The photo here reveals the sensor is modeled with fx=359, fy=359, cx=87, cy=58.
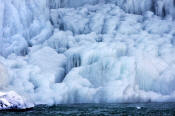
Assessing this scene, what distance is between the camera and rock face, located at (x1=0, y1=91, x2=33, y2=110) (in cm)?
2050

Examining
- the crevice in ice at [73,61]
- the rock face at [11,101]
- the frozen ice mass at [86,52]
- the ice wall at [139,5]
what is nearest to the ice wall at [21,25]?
the frozen ice mass at [86,52]

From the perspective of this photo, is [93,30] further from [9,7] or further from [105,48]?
[9,7]

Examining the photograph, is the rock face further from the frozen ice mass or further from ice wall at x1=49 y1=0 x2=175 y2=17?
ice wall at x1=49 y1=0 x2=175 y2=17

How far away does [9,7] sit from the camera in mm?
30281

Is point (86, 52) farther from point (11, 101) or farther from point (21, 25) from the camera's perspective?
point (11, 101)

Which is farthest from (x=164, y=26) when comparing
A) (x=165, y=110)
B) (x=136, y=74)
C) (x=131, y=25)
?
(x=165, y=110)

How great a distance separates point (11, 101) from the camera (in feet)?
67.9

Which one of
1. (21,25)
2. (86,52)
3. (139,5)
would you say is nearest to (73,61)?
(86,52)

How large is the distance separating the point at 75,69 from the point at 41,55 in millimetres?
4019

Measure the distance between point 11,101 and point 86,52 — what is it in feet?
26.8

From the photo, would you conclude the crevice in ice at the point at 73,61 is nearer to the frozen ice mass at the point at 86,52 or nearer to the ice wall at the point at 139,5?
the frozen ice mass at the point at 86,52

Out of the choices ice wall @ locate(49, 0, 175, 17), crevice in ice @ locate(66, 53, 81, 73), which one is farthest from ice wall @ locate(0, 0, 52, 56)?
crevice in ice @ locate(66, 53, 81, 73)

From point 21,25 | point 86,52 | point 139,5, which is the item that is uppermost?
point 139,5

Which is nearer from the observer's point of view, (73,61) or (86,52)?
(86,52)
